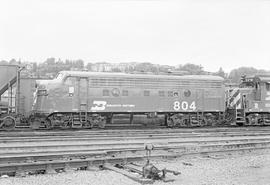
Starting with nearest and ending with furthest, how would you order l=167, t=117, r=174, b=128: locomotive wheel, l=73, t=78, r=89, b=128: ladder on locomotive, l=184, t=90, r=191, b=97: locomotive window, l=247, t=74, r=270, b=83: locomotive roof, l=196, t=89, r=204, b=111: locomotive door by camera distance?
l=73, t=78, r=89, b=128: ladder on locomotive, l=167, t=117, r=174, b=128: locomotive wheel, l=184, t=90, r=191, b=97: locomotive window, l=196, t=89, r=204, b=111: locomotive door, l=247, t=74, r=270, b=83: locomotive roof

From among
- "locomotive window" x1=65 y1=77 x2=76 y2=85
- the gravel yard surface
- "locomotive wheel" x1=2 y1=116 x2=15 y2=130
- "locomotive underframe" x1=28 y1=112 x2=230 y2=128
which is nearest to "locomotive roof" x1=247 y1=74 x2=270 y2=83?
"locomotive underframe" x1=28 y1=112 x2=230 y2=128

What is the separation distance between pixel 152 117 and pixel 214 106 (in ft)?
12.8

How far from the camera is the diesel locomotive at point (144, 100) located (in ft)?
67.3

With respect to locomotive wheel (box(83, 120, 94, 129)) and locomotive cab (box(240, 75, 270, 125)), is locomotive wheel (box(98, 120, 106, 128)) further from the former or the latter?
locomotive cab (box(240, 75, 270, 125))

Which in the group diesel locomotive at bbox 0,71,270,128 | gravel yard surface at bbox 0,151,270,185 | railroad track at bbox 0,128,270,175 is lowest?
gravel yard surface at bbox 0,151,270,185

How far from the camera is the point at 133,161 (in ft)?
35.8

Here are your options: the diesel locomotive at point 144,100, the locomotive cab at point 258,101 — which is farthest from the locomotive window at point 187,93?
the locomotive cab at point 258,101

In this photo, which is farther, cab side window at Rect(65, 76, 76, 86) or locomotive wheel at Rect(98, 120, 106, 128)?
locomotive wheel at Rect(98, 120, 106, 128)

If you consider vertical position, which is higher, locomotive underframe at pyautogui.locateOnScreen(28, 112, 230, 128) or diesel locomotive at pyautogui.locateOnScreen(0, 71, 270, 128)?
diesel locomotive at pyautogui.locateOnScreen(0, 71, 270, 128)

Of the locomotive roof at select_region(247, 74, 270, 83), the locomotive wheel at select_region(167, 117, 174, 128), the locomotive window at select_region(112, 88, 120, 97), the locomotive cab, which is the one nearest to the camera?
the locomotive window at select_region(112, 88, 120, 97)

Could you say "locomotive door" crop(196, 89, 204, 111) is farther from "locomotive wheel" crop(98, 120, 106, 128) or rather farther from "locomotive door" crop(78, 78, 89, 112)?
"locomotive door" crop(78, 78, 89, 112)

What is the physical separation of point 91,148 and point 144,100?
30.1ft

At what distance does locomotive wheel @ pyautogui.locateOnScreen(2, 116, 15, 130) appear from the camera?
63.0 ft

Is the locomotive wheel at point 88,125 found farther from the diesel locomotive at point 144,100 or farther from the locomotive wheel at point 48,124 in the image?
the locomotive wheel at point 48,124
